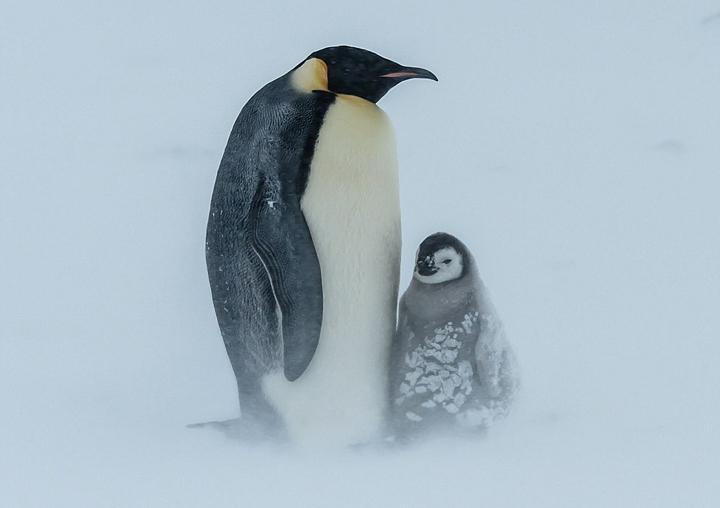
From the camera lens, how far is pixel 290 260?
75.1 inches

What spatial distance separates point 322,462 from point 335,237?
394mm

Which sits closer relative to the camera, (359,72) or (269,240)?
(269,240)

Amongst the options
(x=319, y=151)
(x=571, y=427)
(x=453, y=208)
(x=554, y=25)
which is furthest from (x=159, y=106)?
(x=571, y=427)

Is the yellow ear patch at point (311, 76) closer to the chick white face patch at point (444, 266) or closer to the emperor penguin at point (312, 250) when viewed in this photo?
the emperor penguin at point (312, 250)

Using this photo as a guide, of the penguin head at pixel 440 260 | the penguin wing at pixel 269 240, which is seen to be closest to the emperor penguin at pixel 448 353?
the penguin head at pixel 440 260

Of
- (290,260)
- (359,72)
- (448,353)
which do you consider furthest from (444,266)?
(359,72)

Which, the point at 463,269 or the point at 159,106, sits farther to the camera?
the point at 159,106

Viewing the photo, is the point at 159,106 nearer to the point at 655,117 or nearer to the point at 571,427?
the point at 655,117

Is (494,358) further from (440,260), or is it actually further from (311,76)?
(311,76)

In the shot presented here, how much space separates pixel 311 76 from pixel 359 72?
0.09 meters

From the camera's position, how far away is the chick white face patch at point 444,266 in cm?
196

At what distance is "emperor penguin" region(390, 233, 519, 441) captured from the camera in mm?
1965

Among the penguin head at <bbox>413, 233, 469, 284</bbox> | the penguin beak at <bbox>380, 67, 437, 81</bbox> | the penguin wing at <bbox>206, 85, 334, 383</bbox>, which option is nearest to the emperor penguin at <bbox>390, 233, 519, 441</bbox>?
the penguin head at <bbox>413, 233, 469, 284</bbox>

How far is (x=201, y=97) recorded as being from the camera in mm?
3340
